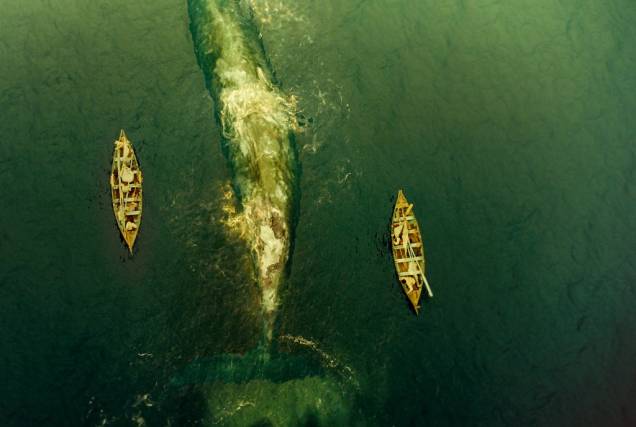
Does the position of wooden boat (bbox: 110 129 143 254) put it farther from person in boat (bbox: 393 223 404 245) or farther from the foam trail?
person in boat (bbox: 393 223 404 245)

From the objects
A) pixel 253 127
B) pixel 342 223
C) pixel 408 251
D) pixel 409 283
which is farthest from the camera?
pixel 253 127

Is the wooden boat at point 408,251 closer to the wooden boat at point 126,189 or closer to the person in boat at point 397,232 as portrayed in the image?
the person in boat at point 397,232

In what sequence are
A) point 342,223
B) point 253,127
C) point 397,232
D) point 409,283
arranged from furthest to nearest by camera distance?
point 253,127 → point 342,223 → point 397,232 → point 409,283

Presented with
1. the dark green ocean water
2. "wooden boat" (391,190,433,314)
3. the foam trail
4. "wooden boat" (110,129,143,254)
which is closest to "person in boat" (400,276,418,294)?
"wooden boat" (391,190,433,314)

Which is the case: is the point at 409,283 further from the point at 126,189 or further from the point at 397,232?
the point at 126,189

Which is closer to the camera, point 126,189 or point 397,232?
point 126,189

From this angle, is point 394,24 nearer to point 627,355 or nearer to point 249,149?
point 249,149

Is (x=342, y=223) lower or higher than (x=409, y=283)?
higher

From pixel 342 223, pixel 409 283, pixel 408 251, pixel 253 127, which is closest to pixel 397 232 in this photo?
pixel 408 251
